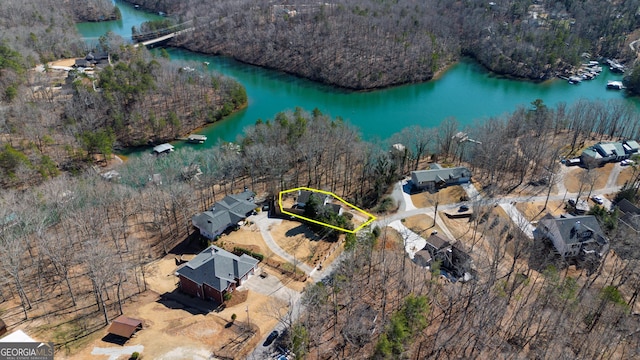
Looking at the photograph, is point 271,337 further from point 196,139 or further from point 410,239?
point 196,139

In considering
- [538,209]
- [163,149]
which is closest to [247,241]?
[163,149]

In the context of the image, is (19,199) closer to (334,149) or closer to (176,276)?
(176,276)

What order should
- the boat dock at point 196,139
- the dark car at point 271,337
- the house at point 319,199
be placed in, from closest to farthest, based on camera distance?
the dark car at point 271,337 < the house at point 319,199 < the boat dock at point 196,139

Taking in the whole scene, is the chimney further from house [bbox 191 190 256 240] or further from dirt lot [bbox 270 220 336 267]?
house [bbox 191 190 256 240]

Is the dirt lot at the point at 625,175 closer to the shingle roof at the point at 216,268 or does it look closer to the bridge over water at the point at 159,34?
the shingle roof at the point at 216,268

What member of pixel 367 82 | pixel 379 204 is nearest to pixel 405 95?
pixel 367 82

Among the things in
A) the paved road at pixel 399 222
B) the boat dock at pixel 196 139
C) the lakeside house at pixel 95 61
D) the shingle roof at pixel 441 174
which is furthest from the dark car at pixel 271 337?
the lakeside house at pixel 95 61

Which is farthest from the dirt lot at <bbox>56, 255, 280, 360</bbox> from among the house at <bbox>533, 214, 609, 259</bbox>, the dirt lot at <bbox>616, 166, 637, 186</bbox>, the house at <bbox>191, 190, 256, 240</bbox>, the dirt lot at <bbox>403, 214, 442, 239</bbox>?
the dirt lot at <bbox>616, 166, 637, 186</bbox>
